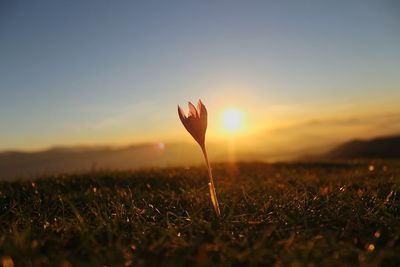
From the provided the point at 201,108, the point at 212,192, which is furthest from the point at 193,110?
the point at 212,192

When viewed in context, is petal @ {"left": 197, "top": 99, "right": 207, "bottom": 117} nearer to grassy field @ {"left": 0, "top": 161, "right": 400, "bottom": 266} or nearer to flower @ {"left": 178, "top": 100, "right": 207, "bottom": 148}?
flower @ {"left": 178, "top": 100, "right": 207, "bottom": 148}

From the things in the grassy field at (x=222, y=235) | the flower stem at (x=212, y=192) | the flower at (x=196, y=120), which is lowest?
the grassy field at (x=222, y=235)

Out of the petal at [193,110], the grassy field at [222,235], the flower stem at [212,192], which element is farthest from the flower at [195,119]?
the grassy field at [222,235]

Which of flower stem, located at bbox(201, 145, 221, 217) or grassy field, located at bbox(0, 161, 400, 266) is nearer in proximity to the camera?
grassy field, located at bbox(0, 161, 400, 266)

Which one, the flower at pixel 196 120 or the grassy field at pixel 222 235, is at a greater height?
the flower at pixel 196 120

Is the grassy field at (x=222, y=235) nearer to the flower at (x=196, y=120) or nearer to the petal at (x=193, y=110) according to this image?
the flower at (x=196, y=120)

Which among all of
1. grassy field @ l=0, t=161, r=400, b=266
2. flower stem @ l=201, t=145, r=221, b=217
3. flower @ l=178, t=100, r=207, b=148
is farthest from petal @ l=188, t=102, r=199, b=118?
grassy field @ l=0, t=161, r=400, b=266

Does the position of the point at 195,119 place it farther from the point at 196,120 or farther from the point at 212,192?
the point at 212,192

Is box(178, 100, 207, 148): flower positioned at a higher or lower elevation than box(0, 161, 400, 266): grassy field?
higher

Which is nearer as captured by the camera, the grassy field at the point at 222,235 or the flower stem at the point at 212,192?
the grassy field at the point at 222,235

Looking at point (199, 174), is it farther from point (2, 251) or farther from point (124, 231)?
point (2, 251)

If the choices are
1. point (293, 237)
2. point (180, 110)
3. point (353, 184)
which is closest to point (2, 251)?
point (180, 110)

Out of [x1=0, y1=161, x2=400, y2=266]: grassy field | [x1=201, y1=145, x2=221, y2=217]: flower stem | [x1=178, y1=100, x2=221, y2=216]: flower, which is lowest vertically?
[x1=0, y1=161, x2=400, y2=266]: grassy field
